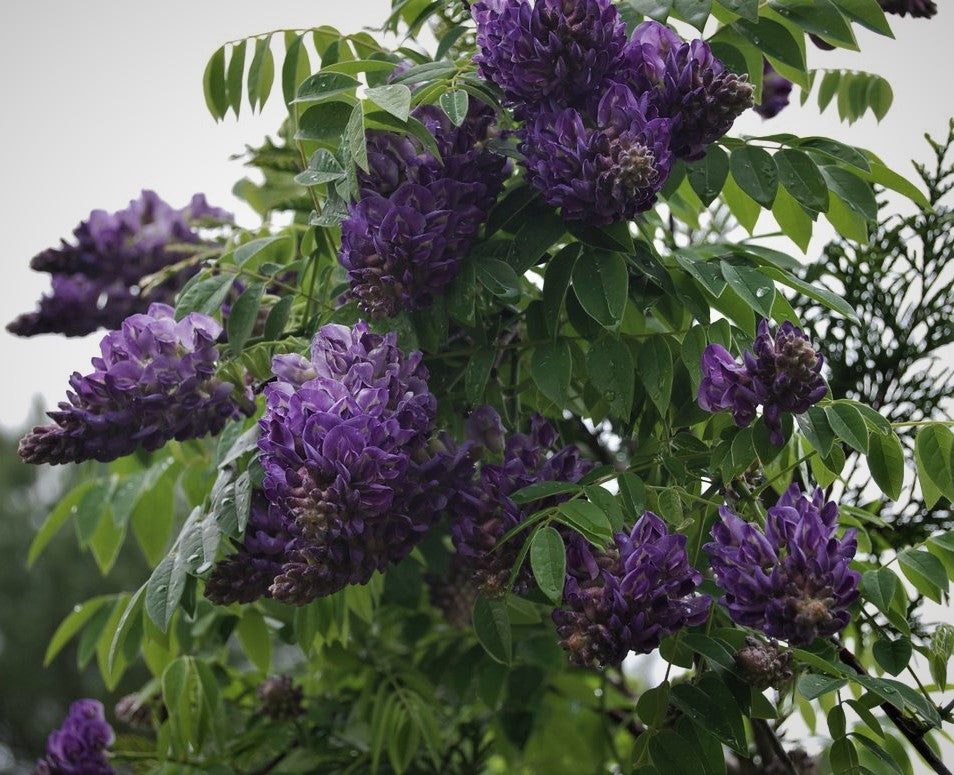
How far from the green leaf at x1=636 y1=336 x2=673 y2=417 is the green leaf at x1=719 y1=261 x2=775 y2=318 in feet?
0.21

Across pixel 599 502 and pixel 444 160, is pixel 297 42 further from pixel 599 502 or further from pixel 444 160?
pixel 599 502

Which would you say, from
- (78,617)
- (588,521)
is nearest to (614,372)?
(588,521)

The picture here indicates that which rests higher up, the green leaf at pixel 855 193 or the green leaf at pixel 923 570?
the green leaf at pixel 855 193

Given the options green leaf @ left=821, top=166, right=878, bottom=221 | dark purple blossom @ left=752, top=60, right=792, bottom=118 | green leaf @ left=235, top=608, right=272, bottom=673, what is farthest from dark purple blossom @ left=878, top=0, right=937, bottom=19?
green leaf @ left=235, top=608, right=272, bottom=673

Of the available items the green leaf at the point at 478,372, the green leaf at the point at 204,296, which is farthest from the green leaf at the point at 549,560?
the green leaf at the point at 204,296

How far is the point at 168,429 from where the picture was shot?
0.74 metres

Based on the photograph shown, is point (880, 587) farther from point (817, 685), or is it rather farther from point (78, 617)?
point (78, 617)

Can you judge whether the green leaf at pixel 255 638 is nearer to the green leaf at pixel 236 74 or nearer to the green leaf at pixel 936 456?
the green leaf at pixel 236 74

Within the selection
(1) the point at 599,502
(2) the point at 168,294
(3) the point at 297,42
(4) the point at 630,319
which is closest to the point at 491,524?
(1) the point at 599,502

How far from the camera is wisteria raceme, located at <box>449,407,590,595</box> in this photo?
2.21 ft

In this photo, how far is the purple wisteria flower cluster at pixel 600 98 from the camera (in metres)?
0.64

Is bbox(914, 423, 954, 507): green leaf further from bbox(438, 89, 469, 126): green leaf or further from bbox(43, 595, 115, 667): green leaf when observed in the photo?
bbox(43, 595, 115, 667): green leaf

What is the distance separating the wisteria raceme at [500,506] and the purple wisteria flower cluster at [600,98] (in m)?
0.16

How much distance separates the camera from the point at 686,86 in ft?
2.16
